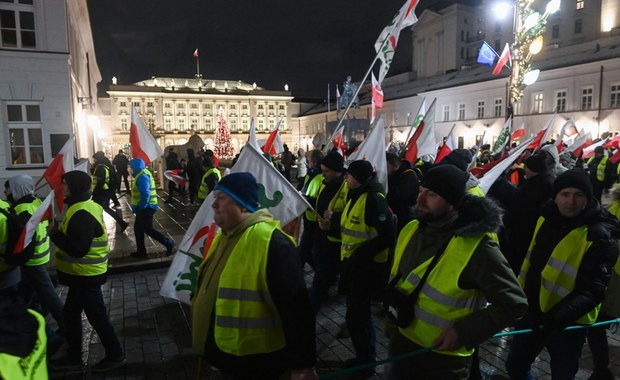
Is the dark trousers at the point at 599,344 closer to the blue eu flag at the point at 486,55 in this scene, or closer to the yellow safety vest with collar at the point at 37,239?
the yellow safety vest with collar at the point at 37,239

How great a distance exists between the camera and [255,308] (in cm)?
230

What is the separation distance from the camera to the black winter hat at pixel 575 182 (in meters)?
2.99

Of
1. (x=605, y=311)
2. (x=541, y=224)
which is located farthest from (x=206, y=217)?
(x=605, y=311)

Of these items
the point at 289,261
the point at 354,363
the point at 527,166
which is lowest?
the point at 354,363

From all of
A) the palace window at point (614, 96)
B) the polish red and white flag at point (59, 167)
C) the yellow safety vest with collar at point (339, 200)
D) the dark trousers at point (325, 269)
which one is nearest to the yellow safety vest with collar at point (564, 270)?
the dark trousers at point (325, 269)

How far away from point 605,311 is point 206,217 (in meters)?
3.42

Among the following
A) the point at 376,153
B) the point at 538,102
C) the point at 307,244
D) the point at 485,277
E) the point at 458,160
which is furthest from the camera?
the point at 538,102

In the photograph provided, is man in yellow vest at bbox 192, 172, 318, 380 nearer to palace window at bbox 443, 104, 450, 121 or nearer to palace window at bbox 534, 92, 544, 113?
palace window at bbox 534, 92, 544, 113

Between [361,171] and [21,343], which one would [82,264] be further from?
[21,343]

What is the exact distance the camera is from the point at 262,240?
232 centimetres

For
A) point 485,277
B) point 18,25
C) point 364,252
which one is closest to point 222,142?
point 18,25

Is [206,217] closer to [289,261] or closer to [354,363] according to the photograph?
[289,261]

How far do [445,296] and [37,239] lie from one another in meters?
4.26

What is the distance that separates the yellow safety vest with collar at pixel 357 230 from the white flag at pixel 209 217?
0.70 meters
